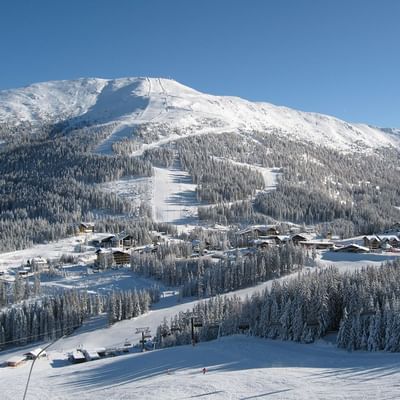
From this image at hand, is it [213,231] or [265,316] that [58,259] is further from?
[265,316]

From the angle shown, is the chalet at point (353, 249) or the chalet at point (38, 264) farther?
the chalet at point (38, 264)

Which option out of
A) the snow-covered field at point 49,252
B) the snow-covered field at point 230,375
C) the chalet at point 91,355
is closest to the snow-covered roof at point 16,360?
the snow-covered field at point 230,375

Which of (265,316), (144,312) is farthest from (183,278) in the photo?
(265,316)

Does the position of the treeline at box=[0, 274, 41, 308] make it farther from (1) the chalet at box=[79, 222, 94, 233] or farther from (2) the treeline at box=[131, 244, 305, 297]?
(1) the chalet at box=[79, 222, 94, 233]

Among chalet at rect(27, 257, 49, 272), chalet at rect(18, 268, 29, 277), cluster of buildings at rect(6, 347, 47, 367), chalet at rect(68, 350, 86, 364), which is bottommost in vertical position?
cluster of buildings at rect(6, 347, 47, 367)

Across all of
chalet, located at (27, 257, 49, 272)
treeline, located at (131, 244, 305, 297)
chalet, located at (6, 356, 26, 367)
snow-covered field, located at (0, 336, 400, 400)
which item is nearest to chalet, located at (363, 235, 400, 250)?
treeline, located at (131, 244, 305, 297)

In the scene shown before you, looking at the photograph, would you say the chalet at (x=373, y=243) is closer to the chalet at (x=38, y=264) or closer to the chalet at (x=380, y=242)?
the chalet at (x=380, y=242)
